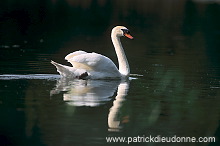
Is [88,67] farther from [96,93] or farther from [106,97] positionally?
[106,97]

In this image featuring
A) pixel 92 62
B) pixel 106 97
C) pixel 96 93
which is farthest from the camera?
pixel 92 62

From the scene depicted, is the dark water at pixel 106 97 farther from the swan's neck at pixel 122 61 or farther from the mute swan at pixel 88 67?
the swan's neck at pixel 122 61

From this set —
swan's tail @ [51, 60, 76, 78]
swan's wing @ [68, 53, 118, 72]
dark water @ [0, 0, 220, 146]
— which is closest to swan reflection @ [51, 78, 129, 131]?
dark water @ [0, 0, 220, 146]

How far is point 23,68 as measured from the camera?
53.6 feet

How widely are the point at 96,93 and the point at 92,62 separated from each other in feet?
5.61

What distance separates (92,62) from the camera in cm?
1464

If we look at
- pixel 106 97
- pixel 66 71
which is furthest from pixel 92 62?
pixel 106 97

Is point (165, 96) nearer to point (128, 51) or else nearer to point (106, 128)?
point (106, 128)

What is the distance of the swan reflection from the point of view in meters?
11.0

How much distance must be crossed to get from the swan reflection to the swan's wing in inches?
12.4

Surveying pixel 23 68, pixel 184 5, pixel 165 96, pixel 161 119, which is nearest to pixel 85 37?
pixel 23 68

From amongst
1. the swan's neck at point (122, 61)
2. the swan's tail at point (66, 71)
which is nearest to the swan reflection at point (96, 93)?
the swan's tail at point (66, 71)

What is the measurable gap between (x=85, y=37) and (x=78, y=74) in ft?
48.7

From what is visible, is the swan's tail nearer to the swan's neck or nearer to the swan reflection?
the swan reflection
